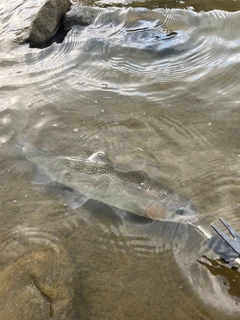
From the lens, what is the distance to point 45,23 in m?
7.05

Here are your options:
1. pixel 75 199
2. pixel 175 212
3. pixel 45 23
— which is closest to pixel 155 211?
pixel 175 212

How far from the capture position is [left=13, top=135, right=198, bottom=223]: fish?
3437mm

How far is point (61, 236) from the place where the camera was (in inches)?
137

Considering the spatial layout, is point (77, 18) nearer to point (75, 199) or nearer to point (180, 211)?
point (75, 199)

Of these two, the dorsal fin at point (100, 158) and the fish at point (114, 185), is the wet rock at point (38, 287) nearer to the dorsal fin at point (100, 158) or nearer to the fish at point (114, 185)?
the fish at point (114, 185)

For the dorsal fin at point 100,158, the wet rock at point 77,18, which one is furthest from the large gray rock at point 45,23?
the dorsal fin at point 100,158

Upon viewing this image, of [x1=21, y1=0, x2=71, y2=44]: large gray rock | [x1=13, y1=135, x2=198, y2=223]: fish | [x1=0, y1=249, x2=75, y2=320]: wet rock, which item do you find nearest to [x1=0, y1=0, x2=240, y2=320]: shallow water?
[x1=0, y1=249, x2=75, y2=320]: wet rock

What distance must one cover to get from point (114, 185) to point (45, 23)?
16.0ft

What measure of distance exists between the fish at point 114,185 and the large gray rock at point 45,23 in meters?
3.57

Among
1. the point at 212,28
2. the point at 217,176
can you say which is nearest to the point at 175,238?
the point at 217,176

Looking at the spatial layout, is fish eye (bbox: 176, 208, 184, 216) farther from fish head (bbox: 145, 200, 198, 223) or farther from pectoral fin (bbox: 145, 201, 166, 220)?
pectoral fin (bbox: 145, 201, 166, 220)

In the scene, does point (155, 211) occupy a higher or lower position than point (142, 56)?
lower

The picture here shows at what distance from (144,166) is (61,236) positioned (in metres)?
1.35

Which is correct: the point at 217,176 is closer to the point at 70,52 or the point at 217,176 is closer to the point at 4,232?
the point at 4,232
